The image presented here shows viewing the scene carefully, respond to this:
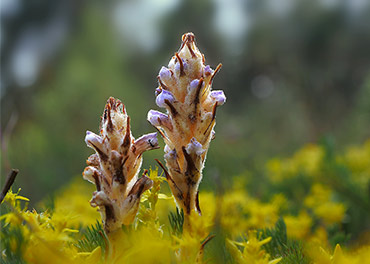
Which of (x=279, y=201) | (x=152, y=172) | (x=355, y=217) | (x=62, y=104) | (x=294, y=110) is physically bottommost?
(x=294, y=110)

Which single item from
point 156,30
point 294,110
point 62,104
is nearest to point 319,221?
point 62,104

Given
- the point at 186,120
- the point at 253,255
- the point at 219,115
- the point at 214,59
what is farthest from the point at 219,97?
the point at 214,59

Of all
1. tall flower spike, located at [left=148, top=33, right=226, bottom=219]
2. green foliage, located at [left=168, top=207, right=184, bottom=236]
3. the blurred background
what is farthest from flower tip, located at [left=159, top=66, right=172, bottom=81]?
the blurred background

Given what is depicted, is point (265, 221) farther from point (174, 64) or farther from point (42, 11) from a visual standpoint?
point (42, 11)

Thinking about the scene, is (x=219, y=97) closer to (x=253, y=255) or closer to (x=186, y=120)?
(x=186, y=120)

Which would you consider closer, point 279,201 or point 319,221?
point 279,201

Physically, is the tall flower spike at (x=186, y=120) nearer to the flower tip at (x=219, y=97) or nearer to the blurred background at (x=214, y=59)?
the flower tip at (x=219, y=97)

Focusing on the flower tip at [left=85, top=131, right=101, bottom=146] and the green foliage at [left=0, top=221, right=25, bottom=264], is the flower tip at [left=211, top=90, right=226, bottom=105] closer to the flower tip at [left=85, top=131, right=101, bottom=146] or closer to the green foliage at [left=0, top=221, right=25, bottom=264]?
the flower tip at [left=85, top=131, right=101, bottom=146]
